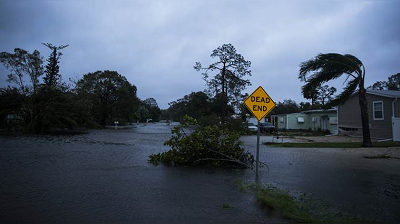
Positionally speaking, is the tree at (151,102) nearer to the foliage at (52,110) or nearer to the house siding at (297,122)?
the house siding at (297,122)

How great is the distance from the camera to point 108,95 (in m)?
50.5

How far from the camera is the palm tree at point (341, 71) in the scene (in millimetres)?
15234

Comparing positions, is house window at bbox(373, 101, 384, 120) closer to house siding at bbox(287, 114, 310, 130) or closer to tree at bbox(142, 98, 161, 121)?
house siding at bbox(287, 114, 310, 130)

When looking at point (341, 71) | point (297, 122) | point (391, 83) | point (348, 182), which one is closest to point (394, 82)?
point (391, 83)

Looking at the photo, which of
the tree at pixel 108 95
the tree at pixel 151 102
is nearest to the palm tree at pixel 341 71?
the tree at pixel 108 95

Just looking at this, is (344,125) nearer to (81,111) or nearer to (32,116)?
(81,111)

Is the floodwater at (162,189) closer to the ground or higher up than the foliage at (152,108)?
closer to the ground

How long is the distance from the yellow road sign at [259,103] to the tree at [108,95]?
1761 inches

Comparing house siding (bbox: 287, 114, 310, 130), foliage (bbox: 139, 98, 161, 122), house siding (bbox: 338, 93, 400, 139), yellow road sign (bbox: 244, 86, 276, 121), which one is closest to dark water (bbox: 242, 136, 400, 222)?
yellow road sign (bbox: 244, 86, 276, 121)

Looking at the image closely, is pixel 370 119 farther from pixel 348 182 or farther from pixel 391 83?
pixel 391 83

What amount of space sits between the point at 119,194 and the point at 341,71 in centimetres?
1498

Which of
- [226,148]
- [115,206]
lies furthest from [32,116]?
[115,206]

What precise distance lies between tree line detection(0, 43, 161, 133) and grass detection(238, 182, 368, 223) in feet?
76.4

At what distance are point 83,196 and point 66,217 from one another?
3.69 ft
